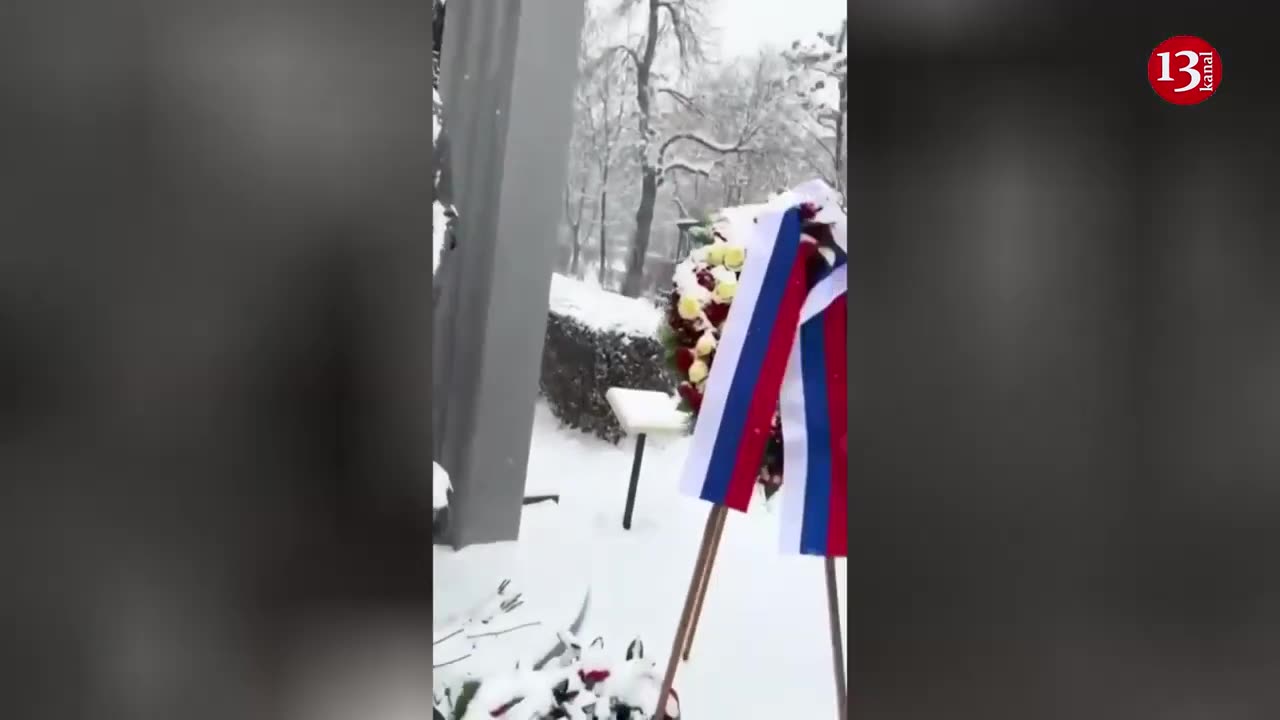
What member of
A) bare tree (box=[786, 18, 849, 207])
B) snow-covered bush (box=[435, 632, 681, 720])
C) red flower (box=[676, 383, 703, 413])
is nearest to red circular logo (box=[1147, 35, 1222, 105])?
bare tree (box=[786, 18, 849, 207])

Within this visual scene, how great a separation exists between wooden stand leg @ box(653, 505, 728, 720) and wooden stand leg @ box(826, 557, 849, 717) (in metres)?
0.22

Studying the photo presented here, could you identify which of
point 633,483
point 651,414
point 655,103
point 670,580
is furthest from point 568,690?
point 655,103

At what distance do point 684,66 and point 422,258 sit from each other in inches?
22.2

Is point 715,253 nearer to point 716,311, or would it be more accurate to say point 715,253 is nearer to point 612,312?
point 716,311

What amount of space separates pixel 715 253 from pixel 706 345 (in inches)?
6.3

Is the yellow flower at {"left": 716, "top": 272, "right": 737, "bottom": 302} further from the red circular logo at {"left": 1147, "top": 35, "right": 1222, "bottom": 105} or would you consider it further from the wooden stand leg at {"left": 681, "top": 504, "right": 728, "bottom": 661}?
the red circular logo at {"left": 1147, "top": 35, "right": 1222, "bottom": 105}

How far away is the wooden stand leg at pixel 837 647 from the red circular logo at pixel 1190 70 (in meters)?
0.99

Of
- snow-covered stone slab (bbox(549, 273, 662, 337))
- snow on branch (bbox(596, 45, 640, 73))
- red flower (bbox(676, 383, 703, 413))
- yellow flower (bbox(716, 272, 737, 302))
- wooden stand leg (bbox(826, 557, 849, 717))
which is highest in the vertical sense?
snow on branch (bbox(596, 45, 640, 73))

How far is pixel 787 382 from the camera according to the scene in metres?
1.43

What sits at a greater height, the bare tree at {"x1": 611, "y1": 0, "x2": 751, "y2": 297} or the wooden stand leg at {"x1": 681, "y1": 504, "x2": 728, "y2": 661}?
the bare tree at {"x1": 611, "y1": 0, "x2": 751, "y2": 297}

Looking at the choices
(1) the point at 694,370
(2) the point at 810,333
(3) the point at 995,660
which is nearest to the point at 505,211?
(1) the point at 694,370

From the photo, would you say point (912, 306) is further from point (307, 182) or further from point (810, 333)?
point (307, 182)

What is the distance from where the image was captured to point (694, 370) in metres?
1.45

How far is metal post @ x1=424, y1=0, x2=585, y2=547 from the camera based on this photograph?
1.49 m
